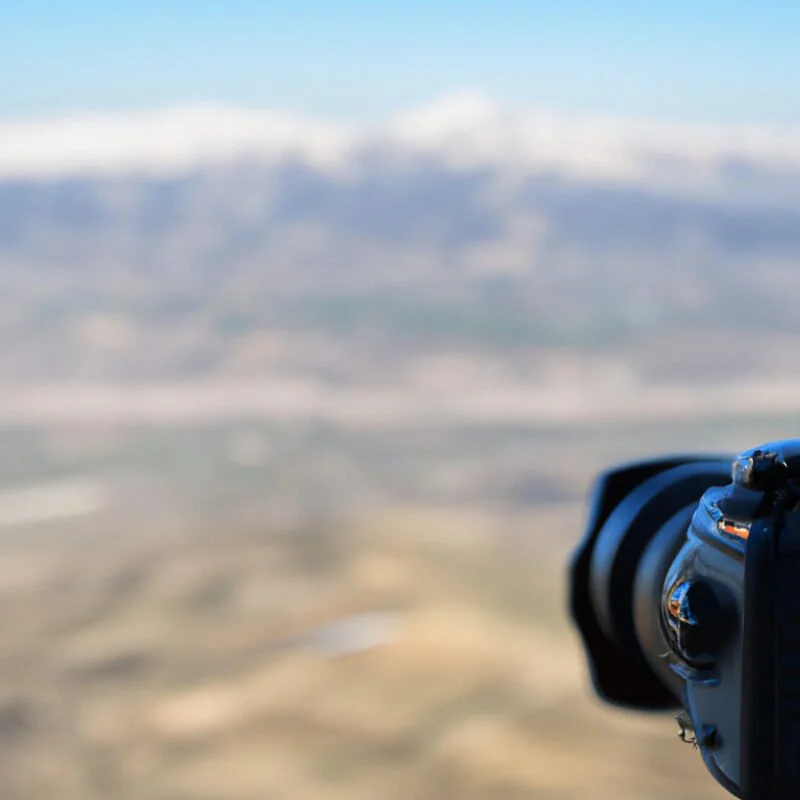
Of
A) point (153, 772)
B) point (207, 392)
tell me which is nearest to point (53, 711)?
point (153, 772)

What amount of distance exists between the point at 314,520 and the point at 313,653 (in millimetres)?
8271

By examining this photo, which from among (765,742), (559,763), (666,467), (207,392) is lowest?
(559,763)

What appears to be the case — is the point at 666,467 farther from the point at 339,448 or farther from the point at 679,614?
the point at 339,448

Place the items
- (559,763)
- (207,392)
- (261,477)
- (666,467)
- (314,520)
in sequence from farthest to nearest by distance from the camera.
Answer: (207,392)
(261,477)
(314,520)
(559,763)
(666,467)

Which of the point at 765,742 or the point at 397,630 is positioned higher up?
the point at 765,742

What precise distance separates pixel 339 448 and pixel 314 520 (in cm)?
1081

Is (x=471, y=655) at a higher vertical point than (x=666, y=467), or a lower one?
lower

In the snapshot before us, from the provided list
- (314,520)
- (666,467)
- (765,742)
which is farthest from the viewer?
(314,520)

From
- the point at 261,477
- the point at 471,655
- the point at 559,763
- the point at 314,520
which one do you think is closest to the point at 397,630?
the point at 471,655

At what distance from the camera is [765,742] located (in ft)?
2.88

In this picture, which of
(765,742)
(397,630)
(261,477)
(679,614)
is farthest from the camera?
(261,477)

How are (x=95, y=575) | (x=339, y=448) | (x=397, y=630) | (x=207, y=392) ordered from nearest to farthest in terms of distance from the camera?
(x=397, y=630) → (x=95, y=575) → (x=339, y=448) → (x=207, y=392)

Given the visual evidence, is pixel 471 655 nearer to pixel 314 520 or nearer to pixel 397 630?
pixel 397 630

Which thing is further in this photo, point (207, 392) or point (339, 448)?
point (207, 392)
